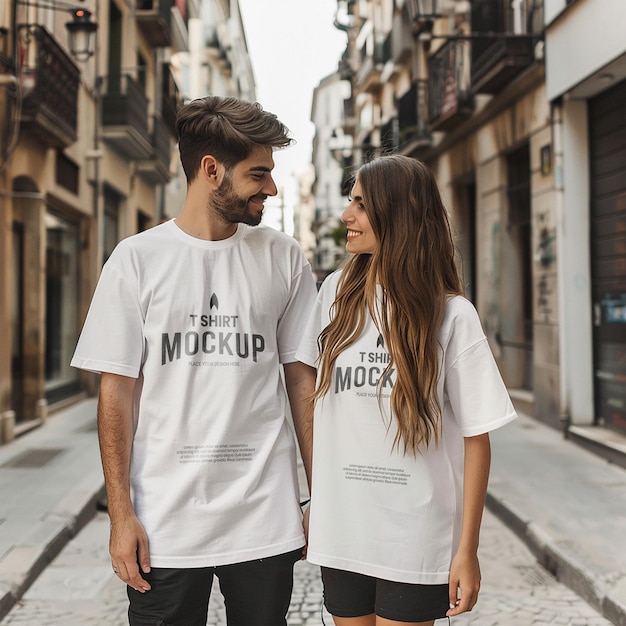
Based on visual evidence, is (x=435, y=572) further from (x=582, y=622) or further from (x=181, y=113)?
(x=582, y=622)

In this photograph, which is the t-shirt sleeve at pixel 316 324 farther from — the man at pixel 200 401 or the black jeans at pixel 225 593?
the black jeans at pixel 225 593

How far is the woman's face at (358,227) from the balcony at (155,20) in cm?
1712

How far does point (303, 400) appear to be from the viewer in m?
2.43

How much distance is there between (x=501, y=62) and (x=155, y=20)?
9.67 meters

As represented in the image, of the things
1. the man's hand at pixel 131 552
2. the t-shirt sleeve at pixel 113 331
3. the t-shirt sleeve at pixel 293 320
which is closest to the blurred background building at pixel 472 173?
the t-shirt sleeve at pixel 293 320

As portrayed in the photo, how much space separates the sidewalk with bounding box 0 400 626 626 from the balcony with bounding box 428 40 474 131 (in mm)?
6313

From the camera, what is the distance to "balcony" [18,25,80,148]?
1020 cm

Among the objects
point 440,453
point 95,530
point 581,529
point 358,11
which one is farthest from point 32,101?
point 358,11

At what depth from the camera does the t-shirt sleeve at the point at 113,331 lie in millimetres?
2174

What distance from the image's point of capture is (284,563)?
2.28 m

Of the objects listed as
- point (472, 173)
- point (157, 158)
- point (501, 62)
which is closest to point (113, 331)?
point (501, 62)

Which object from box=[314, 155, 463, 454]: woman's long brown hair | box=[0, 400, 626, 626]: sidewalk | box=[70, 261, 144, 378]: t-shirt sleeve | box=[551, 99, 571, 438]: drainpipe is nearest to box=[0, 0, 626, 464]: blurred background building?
box=[551, 99, 571, 438]: drainpipe

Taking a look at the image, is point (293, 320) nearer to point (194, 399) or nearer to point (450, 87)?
point (194, 399)

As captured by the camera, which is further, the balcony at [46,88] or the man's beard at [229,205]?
the balcony at [46,88]
